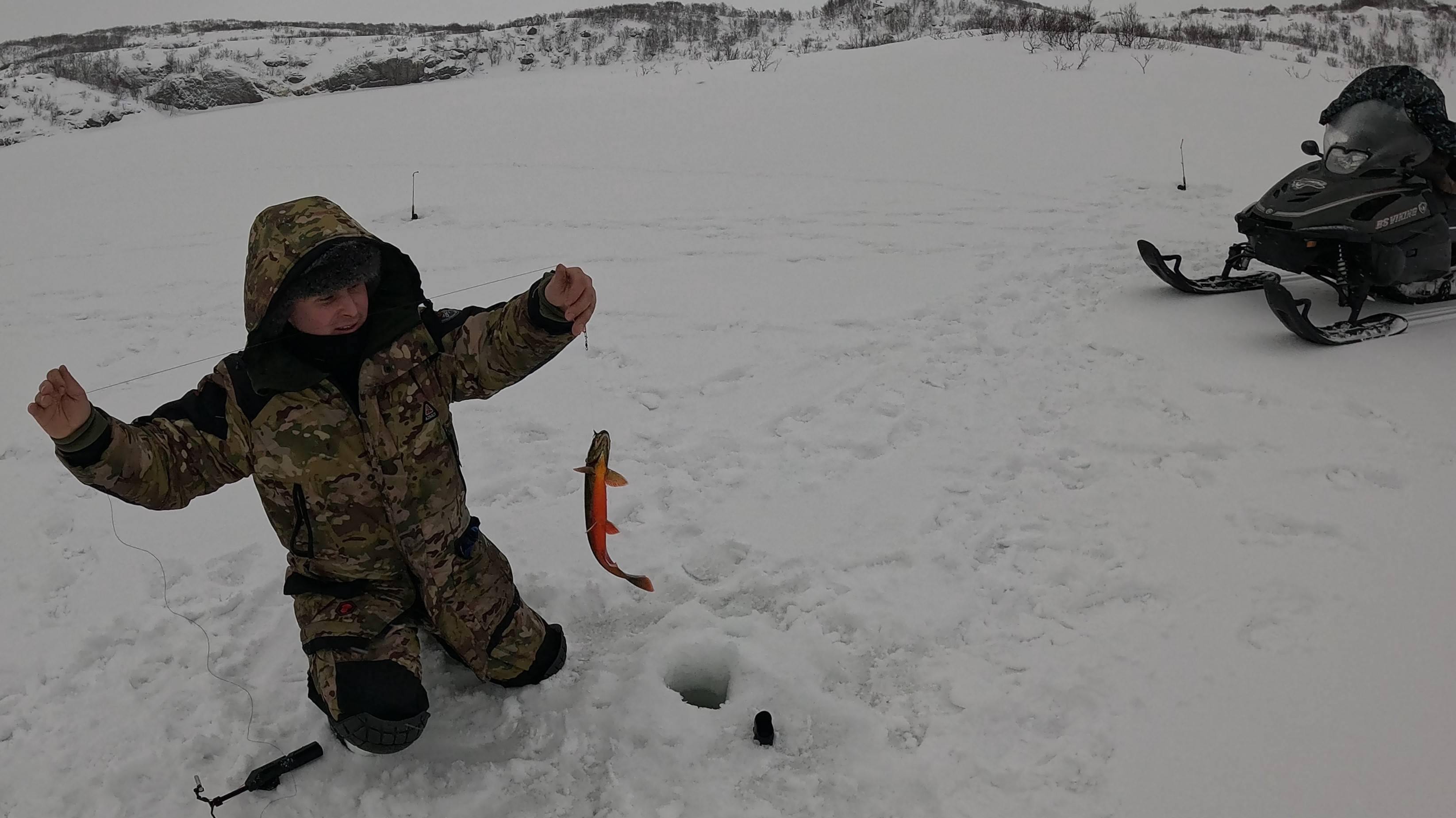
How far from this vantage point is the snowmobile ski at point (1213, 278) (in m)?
5.33

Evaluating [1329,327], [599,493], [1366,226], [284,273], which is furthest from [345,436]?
[1366,226]

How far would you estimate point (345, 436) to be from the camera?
2.33m

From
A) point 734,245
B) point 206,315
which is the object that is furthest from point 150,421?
point 734,245

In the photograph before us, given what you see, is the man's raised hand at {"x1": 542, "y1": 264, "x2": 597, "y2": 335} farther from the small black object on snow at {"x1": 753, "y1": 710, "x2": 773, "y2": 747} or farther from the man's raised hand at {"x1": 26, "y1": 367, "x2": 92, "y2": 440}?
the small black object on snow at {"x1": 753, "y1": 710, "x2": 773, "y2": 747}

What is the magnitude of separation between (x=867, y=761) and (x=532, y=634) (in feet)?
3.88

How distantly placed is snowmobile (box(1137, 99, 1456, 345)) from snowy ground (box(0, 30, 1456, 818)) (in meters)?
0.27

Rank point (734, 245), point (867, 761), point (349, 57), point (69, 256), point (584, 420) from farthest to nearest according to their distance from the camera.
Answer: point (349, 57) < point (69, 256) < point (734, 245) < point (584, 420) < point (867, 761)

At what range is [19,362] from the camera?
212 inches

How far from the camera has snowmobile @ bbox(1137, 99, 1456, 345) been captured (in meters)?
4.64

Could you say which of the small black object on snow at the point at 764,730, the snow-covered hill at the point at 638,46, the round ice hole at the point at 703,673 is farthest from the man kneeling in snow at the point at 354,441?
the snow-covered hill at the point at 638,46

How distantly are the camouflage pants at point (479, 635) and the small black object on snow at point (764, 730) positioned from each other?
77cm

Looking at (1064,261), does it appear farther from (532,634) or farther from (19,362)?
(19,362)

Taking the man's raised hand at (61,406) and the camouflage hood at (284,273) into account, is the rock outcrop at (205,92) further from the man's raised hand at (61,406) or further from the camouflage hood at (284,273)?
the man's raised hand at (61,406)

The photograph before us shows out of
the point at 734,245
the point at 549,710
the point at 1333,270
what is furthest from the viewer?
the point at 734,245
